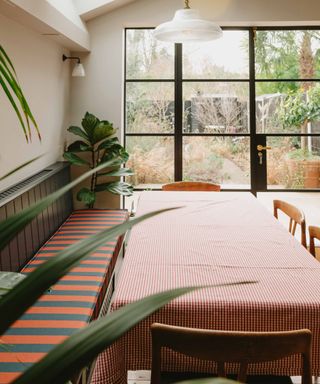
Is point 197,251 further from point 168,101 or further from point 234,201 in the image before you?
point 168,101

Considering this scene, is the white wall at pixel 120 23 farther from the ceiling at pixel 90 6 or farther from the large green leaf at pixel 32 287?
the large green leaf at pixel 32 287

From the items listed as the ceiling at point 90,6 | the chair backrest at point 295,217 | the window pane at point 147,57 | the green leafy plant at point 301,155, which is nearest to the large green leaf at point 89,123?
the window pane at point 147,57

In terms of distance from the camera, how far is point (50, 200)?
43 centimetres

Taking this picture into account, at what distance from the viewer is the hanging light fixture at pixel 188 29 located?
2459 millimetres

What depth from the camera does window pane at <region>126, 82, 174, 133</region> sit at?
4988 millimetres

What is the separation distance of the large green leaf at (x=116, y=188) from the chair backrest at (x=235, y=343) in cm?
320

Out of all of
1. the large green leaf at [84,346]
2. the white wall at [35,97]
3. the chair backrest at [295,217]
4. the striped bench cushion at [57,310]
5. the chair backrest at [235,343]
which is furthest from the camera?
the white wall at [35,97]

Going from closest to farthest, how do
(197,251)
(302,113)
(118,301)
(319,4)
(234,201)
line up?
(118,301), (197,251), (234,201), (319,4), (302,113)

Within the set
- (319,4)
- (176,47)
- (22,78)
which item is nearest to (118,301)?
(22,78)

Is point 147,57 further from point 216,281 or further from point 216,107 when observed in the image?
point 216,281

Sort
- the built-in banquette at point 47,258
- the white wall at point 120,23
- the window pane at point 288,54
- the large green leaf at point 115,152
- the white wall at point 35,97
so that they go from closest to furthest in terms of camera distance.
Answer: the built-in banquette at point 47,258 < the white wall at point 35,97 < the large green leaf at point 115,152 < the white wall at point 120,23 < the window pane at point 288,54

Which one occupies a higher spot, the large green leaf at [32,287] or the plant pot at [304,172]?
the plant pot at [304,172]

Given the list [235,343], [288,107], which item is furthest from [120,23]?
[235,343]

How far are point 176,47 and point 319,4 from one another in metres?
1.71
